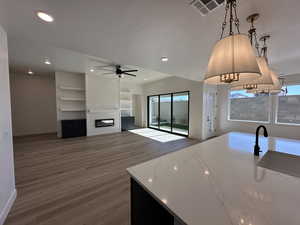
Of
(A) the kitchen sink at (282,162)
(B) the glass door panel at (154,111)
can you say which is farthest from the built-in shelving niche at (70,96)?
(A) the kitchen sink at (282,162)

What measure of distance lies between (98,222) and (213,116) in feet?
18.7

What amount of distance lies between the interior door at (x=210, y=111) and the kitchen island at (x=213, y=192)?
13.4 ft

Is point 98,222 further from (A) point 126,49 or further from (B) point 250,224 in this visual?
(A) point 126,49

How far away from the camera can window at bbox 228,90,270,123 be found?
4746mm

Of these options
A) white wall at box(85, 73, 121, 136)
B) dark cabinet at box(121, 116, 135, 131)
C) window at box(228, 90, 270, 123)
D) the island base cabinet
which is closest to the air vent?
the island base cabinet

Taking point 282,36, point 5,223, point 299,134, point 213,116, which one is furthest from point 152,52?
point 299,134

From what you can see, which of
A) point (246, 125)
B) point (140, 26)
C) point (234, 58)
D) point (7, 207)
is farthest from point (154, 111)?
point (234, 58)

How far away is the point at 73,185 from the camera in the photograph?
7.66 ft

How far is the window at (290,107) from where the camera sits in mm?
4180

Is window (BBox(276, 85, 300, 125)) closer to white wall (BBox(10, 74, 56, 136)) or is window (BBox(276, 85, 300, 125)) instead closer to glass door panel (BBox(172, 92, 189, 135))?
glass door panel (BBox(172, 92, 189, 135))

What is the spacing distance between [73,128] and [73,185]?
407 cm

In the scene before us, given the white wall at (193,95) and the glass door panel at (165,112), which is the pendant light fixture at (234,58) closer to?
the white wall at (193,95)

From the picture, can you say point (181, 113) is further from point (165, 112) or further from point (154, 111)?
point (154, 111)

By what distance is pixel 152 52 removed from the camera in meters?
2.66
